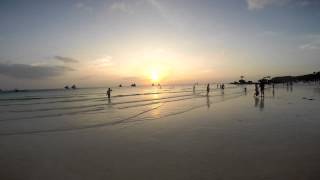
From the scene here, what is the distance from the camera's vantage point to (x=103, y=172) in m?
8.18

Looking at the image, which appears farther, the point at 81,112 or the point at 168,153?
the point at 81,112

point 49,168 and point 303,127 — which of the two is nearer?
point 49,168

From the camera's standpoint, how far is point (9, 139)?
14164 millimetres

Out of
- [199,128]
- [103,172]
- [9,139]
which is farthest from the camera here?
[199,128]

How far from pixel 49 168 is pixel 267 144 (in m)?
7.82

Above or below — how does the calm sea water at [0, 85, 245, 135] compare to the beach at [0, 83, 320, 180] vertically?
below

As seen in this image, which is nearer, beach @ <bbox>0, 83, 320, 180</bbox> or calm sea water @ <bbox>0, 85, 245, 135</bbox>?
beach @ <bbox>0, 83, 320, 180</bbox>

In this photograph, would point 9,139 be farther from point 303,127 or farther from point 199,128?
point 303,127

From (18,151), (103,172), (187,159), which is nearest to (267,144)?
(187,159)

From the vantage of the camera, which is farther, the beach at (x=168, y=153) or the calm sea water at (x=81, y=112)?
the calm sea water at (x=81, y=112)

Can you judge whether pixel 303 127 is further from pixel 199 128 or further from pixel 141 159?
pixel 141 159

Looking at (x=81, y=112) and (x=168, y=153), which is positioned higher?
(x=168, y=153)

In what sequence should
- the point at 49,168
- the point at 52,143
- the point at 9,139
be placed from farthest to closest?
the point at 9,139 → the point at 52,143 → the point at 49,168

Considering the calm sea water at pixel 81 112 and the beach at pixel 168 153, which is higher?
the beach at pixel 168 153
